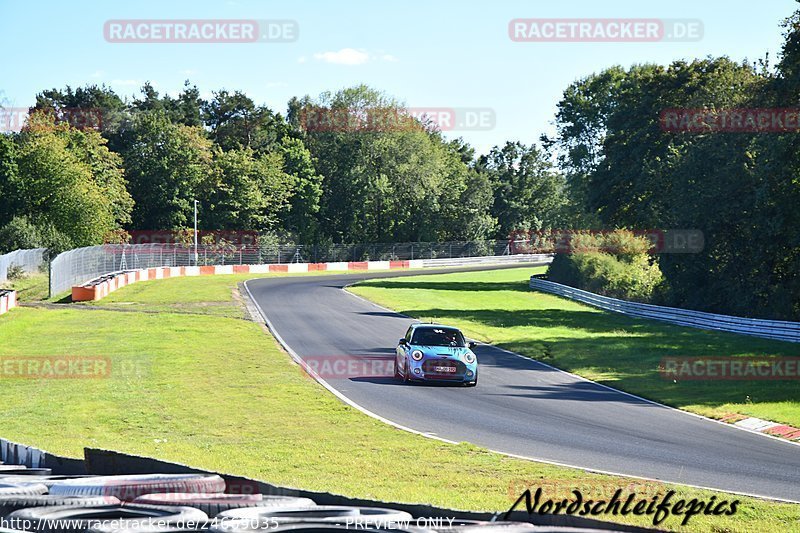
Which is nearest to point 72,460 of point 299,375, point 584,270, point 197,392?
point 197,392

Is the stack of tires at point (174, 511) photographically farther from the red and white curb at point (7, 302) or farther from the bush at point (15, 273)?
the bush at point (15, 273)

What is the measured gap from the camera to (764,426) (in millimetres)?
18906

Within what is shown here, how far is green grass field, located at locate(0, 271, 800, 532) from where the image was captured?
12.2 meters

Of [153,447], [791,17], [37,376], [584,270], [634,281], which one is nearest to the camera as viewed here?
[153,447]

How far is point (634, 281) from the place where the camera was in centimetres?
5725

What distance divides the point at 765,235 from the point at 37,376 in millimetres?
29044

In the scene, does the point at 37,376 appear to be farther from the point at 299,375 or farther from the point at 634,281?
the point at 634,281

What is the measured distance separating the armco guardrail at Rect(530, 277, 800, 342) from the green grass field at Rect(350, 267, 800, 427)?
565 mm

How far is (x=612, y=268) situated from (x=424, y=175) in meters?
53.1

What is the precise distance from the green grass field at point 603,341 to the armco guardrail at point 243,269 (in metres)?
15.3

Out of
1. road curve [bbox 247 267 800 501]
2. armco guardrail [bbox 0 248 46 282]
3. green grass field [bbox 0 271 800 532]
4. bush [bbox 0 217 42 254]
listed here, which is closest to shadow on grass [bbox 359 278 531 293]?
armco guardrail [bbox 0 248 46 282]

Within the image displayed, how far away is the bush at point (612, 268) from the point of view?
56.9m

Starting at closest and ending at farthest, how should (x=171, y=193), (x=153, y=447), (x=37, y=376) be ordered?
(x=153, y=447)
(x=37, y=376)
(x=171, y=193)

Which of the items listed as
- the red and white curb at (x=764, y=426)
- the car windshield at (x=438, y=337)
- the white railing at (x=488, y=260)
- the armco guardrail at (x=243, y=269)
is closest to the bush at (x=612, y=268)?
the armco guardrail at (x=243, y=269)
